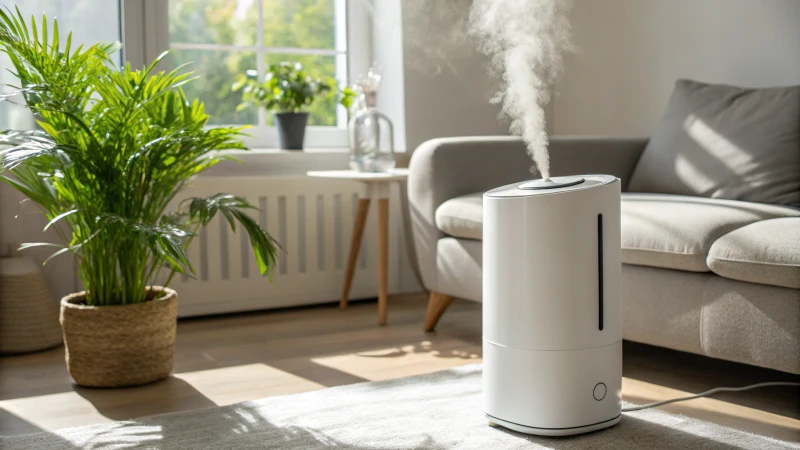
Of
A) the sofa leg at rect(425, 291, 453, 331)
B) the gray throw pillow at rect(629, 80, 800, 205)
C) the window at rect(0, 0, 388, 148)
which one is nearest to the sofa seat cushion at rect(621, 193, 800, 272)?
the gray throw pillow at rect(629, 80, 800, 205)

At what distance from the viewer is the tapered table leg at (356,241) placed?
3.13 meters

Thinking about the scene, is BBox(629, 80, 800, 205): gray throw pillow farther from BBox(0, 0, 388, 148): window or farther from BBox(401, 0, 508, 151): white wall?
BBox(0, 0, 388, 148): window

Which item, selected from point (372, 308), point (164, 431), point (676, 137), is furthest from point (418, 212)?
point (164, 431)

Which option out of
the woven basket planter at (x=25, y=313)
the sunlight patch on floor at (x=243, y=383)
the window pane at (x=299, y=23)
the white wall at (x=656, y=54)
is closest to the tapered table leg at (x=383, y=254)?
the sunlight patch on floor at (x=243, y=383)

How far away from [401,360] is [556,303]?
2.89 ft

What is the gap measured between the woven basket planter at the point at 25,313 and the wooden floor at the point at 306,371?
1.9 inches

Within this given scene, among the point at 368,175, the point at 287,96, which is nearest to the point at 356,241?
the point at 368,175

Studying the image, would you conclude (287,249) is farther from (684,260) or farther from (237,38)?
(684,260)

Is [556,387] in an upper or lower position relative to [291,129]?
lower

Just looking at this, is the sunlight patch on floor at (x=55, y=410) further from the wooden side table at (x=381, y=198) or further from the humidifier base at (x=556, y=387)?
the wooden side table at (x=381, y=198)

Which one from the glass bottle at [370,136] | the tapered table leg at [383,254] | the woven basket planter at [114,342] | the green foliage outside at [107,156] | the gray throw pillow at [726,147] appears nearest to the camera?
the green foliage outside at [107,156]

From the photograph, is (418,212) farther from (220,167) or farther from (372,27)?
(372,27)

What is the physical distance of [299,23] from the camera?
3.44 meters

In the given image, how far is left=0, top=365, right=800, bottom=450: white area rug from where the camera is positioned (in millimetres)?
1619
